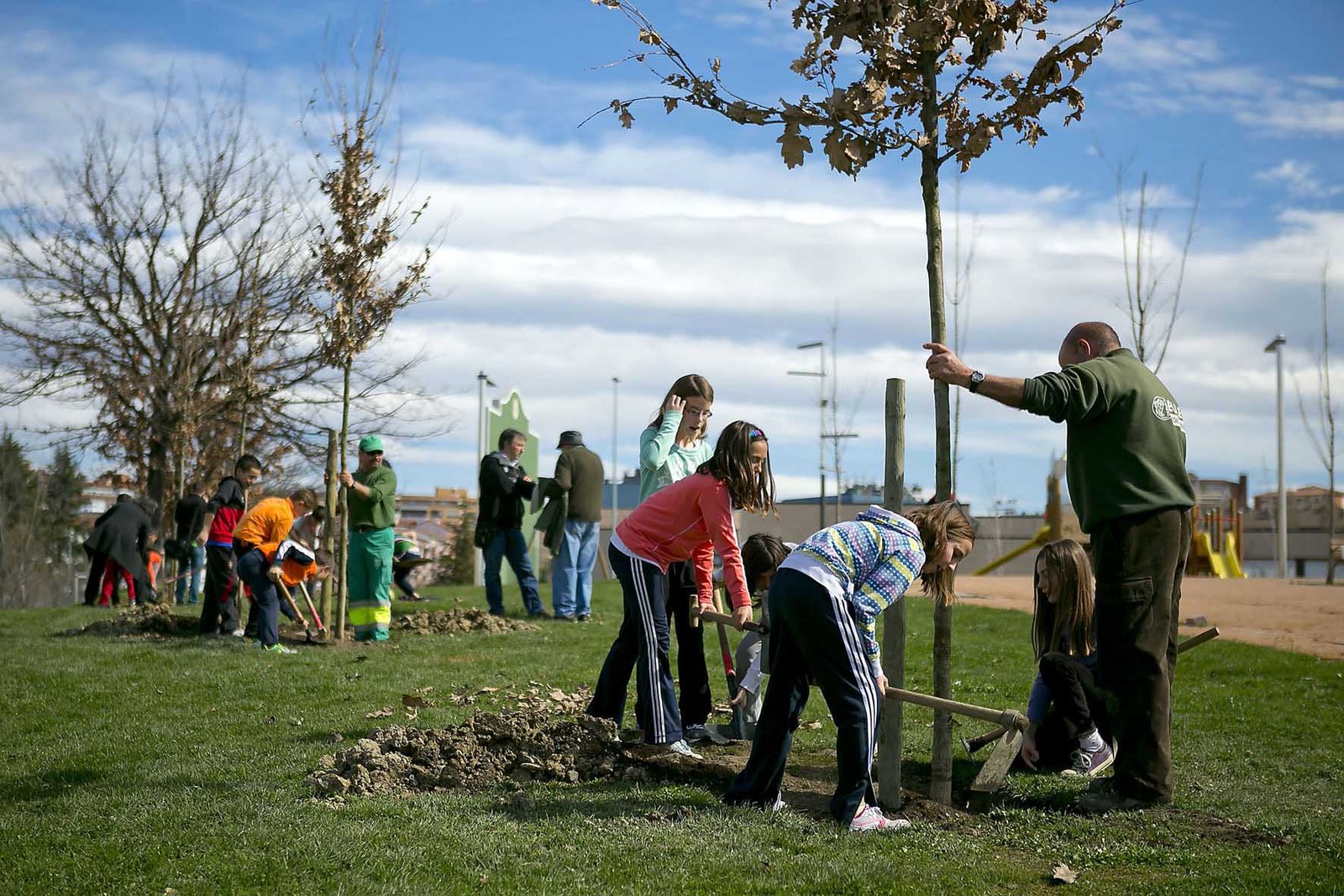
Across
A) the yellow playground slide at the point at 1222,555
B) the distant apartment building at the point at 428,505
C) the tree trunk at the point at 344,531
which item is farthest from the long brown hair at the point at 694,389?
the distant apartment building at the point at 428,505

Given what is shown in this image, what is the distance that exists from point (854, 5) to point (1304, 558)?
4830 centimetres

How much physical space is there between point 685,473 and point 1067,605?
2396 millimetres

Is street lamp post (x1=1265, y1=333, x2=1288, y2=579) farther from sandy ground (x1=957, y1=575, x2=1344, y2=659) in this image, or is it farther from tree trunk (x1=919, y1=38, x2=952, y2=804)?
tree trunk (x1=919, y1=38, x2=952, y2=804)

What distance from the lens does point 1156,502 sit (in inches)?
218

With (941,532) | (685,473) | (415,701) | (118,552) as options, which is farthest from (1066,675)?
(118,552)

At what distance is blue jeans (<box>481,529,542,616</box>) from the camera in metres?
14.3

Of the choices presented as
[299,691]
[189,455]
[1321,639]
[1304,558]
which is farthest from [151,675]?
[1304,558]

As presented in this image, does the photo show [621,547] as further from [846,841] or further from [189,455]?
[189,455]

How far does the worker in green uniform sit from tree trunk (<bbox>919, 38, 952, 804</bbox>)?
6818mm

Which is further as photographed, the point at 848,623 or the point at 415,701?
the point at 415,701

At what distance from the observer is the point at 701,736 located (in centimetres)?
700

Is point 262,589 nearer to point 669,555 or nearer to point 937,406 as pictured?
point 669,555

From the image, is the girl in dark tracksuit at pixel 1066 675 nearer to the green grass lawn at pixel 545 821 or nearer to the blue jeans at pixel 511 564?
the green grass lawn at pixel 545 821

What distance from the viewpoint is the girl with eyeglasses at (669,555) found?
6.12m
